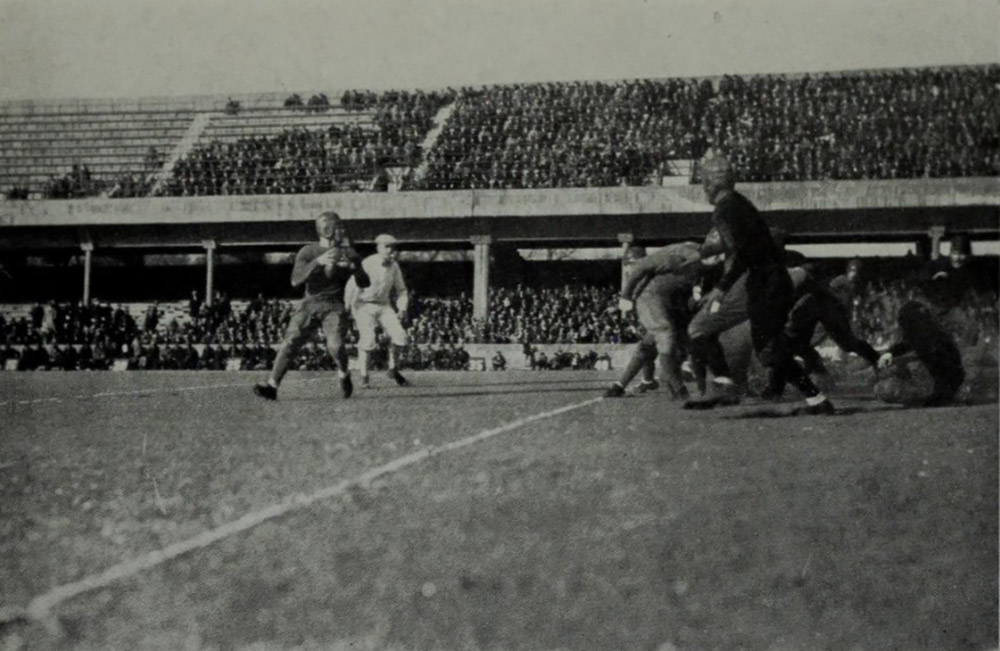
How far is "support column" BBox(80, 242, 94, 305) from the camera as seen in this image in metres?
26.4

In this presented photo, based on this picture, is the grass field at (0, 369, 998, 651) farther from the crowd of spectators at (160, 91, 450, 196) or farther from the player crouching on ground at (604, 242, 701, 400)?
the crowd of spectators at (160, 91, 450, 196)

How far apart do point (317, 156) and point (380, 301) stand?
49.7 ft

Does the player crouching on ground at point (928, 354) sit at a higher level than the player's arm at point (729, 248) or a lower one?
lower

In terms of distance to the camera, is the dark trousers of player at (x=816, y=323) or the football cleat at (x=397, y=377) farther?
the football cleat at (x=397, y=377)

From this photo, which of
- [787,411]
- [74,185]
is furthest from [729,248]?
[74,185]

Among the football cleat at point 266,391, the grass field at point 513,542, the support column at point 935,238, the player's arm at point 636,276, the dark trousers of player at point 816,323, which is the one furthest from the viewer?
the support column at point 935,238

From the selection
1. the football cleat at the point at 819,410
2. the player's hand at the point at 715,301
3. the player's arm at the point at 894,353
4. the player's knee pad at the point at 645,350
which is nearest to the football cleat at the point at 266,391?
the player's knee pad at the point at 645,350

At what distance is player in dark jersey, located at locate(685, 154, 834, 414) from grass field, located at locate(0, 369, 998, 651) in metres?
1.09

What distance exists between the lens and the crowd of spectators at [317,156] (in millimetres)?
27812

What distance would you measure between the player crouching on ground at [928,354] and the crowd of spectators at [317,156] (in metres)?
20.8

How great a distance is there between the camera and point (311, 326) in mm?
10375

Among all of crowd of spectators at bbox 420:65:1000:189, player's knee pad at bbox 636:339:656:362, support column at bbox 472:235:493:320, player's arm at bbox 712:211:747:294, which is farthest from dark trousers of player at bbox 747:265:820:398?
support column at bbox 472:235:493:320

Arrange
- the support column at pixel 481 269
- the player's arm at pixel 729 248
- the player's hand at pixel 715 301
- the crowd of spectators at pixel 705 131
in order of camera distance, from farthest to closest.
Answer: the support column at pixel 481 269 < the crowd of spectators at pixel 705 131 < the player's hand at pixel 715 301 < the player's arm at pixel 729 248

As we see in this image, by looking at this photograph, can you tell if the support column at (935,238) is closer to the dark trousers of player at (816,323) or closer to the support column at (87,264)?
the dark trousers of player at (816,323)
